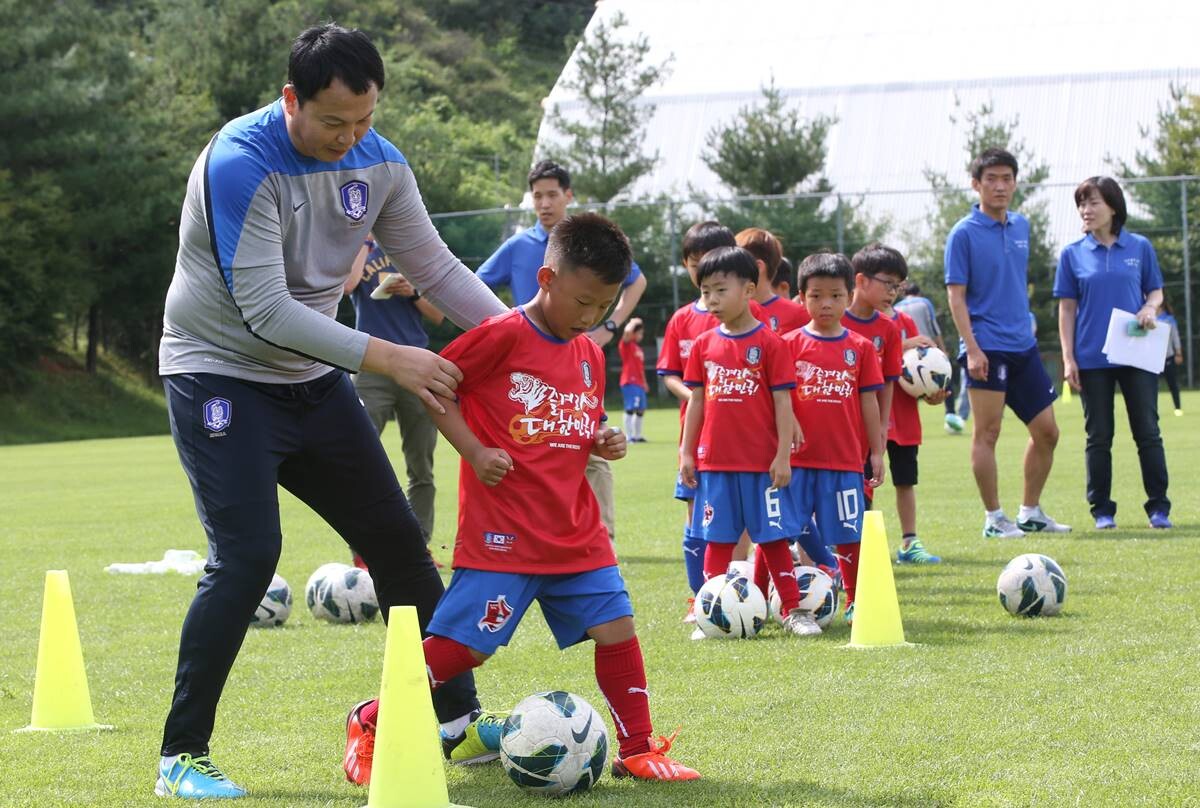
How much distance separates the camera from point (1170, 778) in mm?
4230

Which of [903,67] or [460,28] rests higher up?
[460,28]

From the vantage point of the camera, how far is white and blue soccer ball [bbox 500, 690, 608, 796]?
4328 mm

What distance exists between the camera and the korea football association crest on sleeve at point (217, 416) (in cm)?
443

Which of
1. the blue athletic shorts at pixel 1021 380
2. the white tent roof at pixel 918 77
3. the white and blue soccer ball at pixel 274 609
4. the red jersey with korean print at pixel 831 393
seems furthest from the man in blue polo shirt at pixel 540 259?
the white tent roof at pixel 918 77

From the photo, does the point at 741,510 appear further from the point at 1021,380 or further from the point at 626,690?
the point at 1021,380

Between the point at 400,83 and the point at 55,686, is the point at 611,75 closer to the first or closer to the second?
the point at 400,83

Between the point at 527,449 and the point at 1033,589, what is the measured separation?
3.31 metres

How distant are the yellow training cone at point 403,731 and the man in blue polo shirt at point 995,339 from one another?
6.86m

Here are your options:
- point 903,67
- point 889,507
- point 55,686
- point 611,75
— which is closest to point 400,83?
point 611,75

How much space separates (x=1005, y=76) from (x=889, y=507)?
3448cm

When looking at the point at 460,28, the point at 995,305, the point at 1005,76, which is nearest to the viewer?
the point at 995,305

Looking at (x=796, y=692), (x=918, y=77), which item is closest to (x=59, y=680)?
(x=796, y=692)

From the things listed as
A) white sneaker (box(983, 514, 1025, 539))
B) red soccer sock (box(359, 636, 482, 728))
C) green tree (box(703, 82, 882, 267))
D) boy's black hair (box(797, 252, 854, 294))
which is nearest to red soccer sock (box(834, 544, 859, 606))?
boy's black hair (box(797, 252, 854, 294))

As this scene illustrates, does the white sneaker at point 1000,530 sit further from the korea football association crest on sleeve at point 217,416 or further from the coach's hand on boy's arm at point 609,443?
the korea football association crest on sleeve at point 217,416
